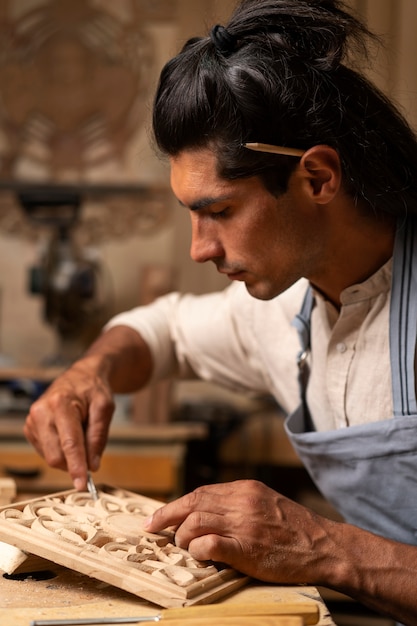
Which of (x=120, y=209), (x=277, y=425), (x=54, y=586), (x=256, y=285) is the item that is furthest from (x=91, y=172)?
(x=54, y=586)

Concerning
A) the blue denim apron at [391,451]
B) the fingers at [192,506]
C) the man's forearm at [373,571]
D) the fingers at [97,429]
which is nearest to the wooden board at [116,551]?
the fingers at [192,506]

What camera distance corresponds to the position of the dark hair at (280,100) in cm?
156

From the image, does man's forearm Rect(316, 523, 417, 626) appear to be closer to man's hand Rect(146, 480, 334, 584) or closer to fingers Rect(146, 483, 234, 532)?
man's hand Rect(146, 480, 334, 584)

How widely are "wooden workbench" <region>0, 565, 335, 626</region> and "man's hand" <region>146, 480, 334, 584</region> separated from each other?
3cm

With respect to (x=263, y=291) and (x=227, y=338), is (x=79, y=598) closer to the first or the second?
(x=263, y=291)

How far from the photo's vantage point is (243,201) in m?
1.57

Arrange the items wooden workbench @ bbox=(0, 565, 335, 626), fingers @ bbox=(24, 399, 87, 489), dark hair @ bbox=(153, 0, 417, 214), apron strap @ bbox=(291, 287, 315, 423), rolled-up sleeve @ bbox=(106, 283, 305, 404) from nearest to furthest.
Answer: wooden workbench @ bbox=(0, 565, 335, 626)
dark hair @ bbox=(153, 0, 417, 214)
fingers @ bbox=(24, 399, 87, 489)
apron strap @ bbox=(291, 287, 315, 423)
rolled-up sleeve @ bbox=(106, 283, 305, 404)

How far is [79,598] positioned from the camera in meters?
1.24

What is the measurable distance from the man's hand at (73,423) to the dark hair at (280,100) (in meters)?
0.55

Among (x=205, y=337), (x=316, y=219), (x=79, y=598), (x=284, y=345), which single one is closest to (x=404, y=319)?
(x=316, y=219)

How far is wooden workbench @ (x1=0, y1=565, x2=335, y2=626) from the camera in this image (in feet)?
3.85

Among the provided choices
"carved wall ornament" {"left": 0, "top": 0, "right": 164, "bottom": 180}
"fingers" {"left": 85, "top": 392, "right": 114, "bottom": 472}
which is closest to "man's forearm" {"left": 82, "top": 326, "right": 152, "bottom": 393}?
"fingers" {"left": 85, "top": 392, "right": 114, "bottom": 472}

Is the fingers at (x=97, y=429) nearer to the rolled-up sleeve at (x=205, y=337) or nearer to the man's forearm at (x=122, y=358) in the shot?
the man's forearm at (x=122, y=358)

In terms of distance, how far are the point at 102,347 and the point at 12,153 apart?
194 cm
